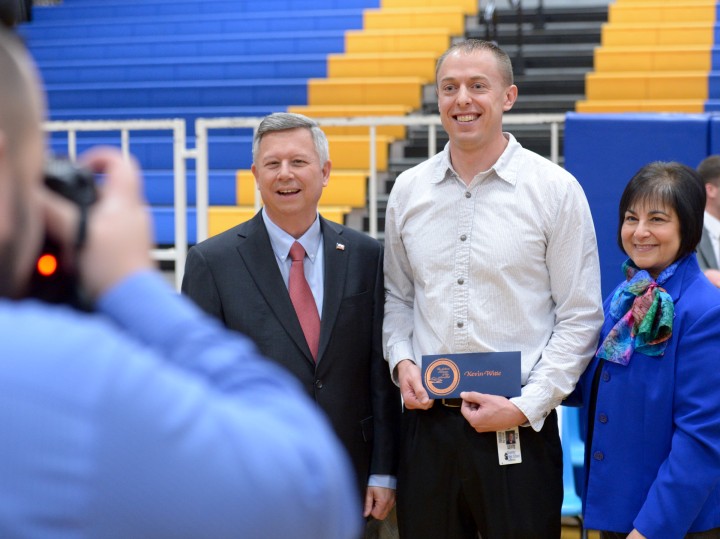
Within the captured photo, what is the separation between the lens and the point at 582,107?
8.00 meters

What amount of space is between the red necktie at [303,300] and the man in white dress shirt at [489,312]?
0.22 metres

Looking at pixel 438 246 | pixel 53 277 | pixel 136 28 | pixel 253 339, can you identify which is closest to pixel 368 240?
pixel 438 246

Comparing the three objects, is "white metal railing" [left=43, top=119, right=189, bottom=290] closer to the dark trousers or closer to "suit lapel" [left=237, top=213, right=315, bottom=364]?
"suit lapel" [left=237, top=213, right=315, bottom=364]

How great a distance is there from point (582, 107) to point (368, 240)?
17.4ft

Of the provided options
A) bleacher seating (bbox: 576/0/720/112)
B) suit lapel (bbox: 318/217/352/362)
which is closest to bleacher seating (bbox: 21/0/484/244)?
bleacher seating (bbox: 576/0/720/112)

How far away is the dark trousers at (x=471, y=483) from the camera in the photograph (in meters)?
2.78

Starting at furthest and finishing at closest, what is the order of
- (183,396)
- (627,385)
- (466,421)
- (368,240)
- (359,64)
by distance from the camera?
→ (359,64), (368,240), (466,421), (627,385), (183,396)

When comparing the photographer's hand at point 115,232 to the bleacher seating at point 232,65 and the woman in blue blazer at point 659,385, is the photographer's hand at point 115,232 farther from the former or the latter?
the bleacher seating at point 232,65

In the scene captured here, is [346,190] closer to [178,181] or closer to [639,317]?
[178,181]

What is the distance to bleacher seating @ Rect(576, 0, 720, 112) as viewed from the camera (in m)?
8.02

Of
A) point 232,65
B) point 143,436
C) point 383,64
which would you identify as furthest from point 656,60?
point 143,436

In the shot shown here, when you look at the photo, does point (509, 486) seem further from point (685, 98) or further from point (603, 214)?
point (685, 98)

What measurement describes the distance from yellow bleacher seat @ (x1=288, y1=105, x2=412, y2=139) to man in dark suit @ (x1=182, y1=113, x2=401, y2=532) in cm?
508

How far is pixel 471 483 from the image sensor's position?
9.21 feet
